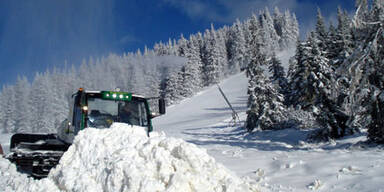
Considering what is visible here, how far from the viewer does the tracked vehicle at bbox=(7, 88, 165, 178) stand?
620cm

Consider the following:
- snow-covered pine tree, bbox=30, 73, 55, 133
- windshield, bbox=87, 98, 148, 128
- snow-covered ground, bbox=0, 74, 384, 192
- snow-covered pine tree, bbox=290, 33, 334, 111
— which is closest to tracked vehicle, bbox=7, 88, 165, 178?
A: windshield, bbox=87, 98, 148, 128

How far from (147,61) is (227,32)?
68.8 meters

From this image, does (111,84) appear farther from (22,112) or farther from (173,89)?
(22,112)

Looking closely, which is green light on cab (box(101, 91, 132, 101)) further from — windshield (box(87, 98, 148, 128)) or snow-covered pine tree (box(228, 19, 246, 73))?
snow-covered pine tree (box(228, 19, 246, 73))

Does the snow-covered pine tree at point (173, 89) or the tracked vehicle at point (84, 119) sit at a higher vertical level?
the snow-covered pine tree at point (173, 89)

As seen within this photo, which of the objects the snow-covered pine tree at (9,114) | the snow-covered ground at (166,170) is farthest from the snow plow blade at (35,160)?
the snow-covered pine tree at (9,114)

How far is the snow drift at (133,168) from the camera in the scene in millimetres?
4461

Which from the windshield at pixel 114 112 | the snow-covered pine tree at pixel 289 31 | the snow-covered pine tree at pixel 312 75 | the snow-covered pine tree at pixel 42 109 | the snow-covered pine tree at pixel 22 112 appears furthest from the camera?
the snow-covered pine tree at pixel 289 31

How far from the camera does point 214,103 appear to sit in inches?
2099

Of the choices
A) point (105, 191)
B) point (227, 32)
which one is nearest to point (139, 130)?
point (105, 191)

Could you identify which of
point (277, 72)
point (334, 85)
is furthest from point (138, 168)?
point (277, 72)

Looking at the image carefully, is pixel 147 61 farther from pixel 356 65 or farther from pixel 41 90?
pixel 356 65

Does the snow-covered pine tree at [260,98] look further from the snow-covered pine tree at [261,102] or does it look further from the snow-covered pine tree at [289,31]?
the snow-covered pine tree at [289,31]

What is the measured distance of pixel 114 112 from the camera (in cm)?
740
